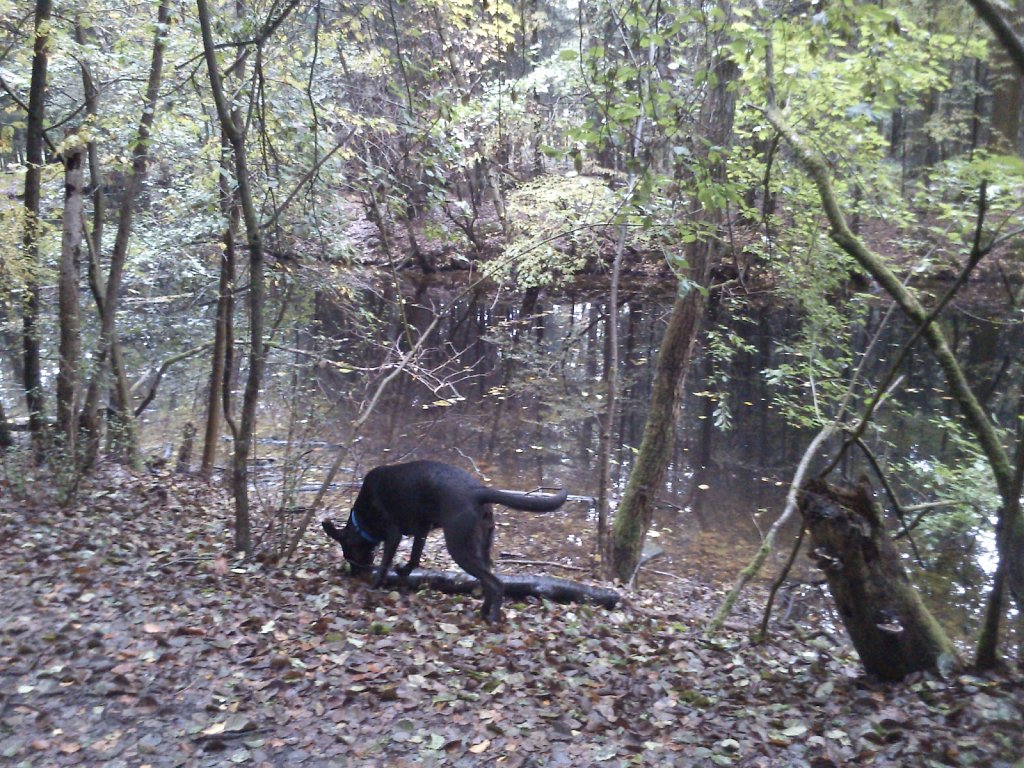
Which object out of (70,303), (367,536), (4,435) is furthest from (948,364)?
(4,435)

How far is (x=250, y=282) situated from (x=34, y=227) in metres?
3.87

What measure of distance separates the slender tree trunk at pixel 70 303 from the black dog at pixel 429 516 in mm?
3041

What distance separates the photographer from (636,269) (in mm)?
31609

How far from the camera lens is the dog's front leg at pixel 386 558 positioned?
25.2 ft

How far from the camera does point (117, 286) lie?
33.1ft

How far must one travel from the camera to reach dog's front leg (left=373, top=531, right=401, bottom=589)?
25.2 feet

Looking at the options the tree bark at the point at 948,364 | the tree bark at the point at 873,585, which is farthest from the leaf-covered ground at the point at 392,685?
the tree bark at the point at 948,364

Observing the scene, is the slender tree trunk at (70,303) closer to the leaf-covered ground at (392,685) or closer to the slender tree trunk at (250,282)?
the leaf-covered ground at (392,685)

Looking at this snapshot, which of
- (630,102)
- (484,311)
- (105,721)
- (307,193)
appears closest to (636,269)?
(484,311)

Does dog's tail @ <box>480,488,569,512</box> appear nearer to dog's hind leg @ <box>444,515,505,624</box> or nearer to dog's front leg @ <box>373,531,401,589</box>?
dog's hind leg @ <box>444,515,505,624</box>

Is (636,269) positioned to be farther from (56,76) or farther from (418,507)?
(418,507)

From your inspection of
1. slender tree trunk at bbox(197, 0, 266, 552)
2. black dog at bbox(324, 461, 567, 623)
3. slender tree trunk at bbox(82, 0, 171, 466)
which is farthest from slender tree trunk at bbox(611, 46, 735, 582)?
slender tree trunk at bbox(82, 0, 171, 466)

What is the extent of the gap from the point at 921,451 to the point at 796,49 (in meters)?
8.52

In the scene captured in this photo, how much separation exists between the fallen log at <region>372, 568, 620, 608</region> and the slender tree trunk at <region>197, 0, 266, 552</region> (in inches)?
61.6
